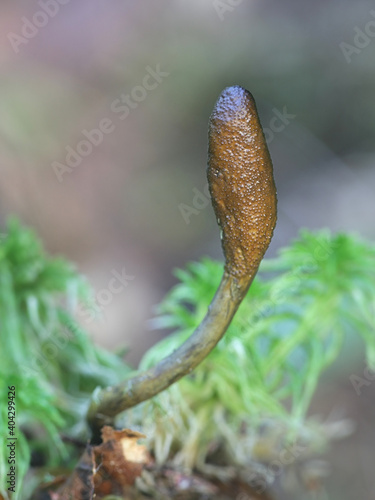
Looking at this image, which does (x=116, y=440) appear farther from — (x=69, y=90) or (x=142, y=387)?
(x=69, y=90)

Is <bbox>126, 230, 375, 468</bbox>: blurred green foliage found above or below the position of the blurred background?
below

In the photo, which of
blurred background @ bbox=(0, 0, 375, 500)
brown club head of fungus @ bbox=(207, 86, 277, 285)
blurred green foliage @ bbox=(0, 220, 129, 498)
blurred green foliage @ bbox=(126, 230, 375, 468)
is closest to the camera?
brown club head of fungus @ bbox=(207, 86, 277, 285)

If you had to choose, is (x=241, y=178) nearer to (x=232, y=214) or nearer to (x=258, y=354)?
(x=232, y=214)

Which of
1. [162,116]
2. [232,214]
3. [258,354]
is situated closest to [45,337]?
[258,354]

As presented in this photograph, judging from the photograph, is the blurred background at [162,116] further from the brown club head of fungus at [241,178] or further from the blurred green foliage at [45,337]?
the brown club head of fungus at [241,178]

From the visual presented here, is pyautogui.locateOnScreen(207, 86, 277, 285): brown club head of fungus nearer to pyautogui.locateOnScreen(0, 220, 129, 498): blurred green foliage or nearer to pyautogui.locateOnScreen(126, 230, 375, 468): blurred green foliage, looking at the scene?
pyautogui.locateOnScreen(126, 230, 375, 468): blurred green foliage

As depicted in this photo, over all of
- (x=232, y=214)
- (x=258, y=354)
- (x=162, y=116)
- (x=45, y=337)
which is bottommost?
(x=45, y=337)

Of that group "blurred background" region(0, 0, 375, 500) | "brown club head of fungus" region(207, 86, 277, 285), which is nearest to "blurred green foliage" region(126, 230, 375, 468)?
"brown club head of fungus" region(207, 86, 277, 285)
